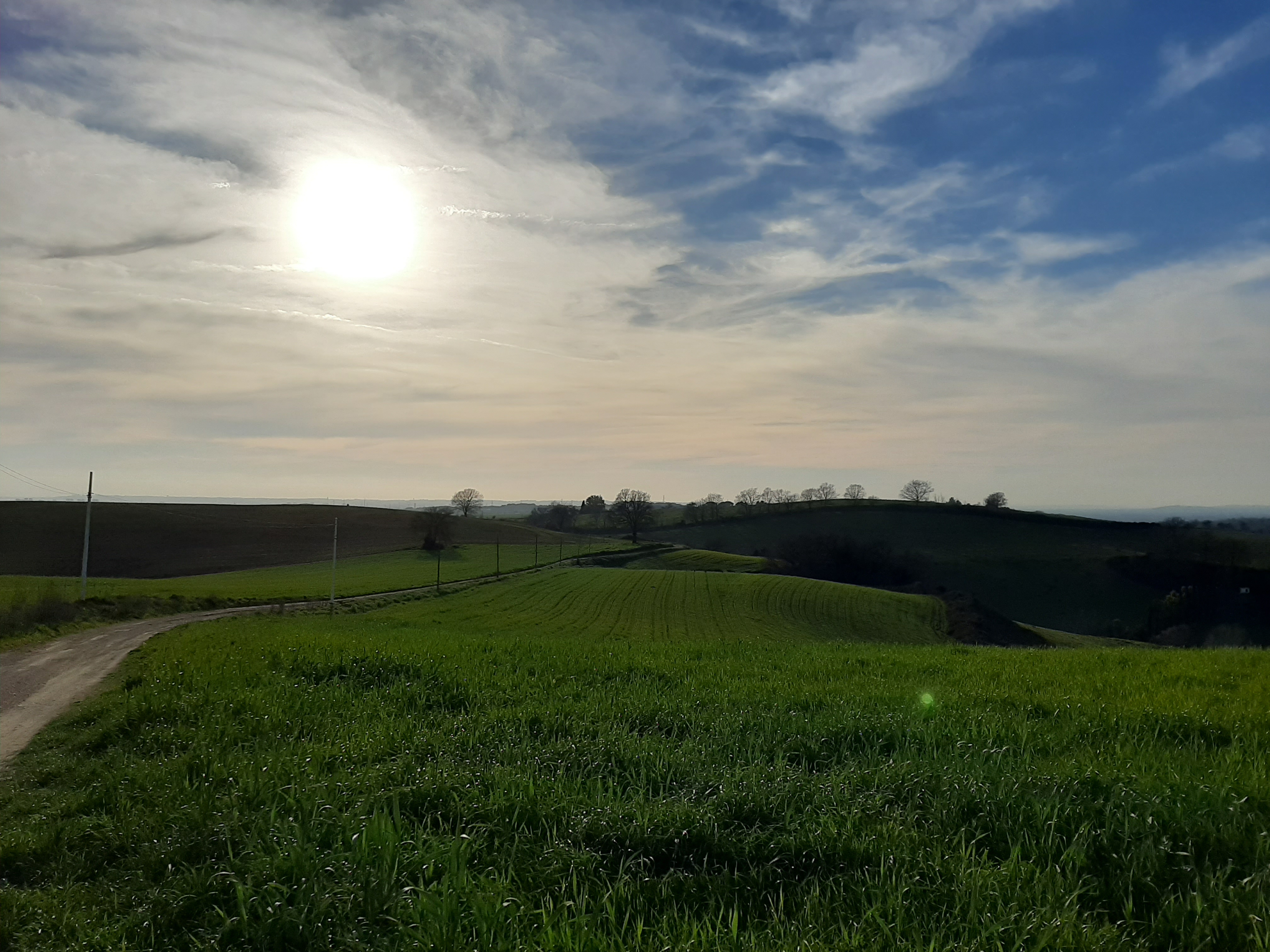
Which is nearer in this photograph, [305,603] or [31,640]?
[31,640]

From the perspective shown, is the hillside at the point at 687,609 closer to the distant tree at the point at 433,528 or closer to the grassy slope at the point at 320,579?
the grassy slope at the point at 320,579

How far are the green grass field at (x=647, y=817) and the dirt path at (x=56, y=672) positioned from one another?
1.11 m

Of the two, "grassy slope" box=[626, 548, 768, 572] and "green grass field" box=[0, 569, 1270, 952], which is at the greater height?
"green grass field" box=[0, 569, 1270, 952]

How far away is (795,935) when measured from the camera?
4477 mm

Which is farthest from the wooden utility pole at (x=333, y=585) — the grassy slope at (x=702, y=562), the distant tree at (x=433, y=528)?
the grassy slope at (x=702, y=562)

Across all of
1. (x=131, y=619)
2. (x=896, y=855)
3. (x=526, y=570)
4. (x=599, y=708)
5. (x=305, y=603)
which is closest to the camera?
(x=896, y=855)

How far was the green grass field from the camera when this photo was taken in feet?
15.6

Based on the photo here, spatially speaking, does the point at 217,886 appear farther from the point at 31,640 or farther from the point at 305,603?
the point at 305,603

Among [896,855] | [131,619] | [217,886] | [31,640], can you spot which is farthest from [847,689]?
[131,619]

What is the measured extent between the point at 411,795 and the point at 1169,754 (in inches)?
283

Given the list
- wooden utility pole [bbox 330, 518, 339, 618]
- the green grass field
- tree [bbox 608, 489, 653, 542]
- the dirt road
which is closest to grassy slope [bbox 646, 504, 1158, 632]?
tree [bbox 608, 489, 653, 542]

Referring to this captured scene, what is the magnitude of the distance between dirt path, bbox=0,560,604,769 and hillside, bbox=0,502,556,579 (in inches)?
2097

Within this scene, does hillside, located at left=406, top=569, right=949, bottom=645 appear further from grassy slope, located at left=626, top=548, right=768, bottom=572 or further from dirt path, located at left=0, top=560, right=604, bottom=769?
dirt path, located at left=0, top=560, right=604, bottom=769

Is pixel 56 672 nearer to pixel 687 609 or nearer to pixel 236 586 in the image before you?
pixel 236 586
